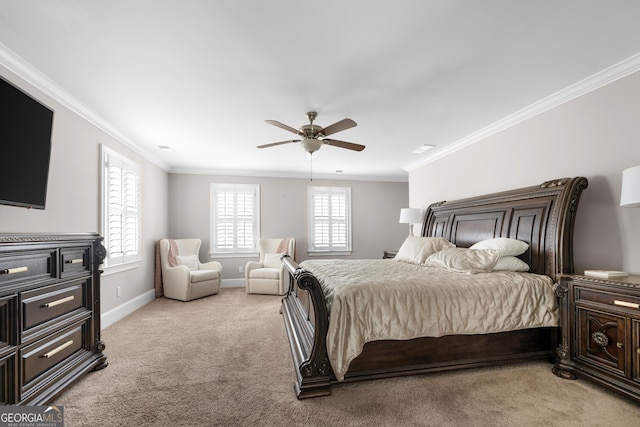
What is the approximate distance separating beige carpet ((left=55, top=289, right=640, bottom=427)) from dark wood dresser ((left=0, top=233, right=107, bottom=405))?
0.21 meters

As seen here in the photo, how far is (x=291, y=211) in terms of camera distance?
21.8 ft

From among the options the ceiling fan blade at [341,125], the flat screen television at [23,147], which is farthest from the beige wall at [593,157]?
the flat screen television at [23,147]

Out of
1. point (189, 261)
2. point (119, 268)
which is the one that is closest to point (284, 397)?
point (119, 268)

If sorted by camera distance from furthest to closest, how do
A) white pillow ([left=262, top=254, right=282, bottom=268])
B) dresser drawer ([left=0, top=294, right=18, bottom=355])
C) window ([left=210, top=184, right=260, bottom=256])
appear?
window ([left=210, top=184, right=260, bottom=256])
white pillow ([left=262, top=254, right=282, bottom=268])
dresser drawer ([left=0, top=294, right=18, bottom=355])

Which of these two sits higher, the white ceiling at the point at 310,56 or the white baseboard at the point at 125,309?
the white ceiling at the point at 310,56

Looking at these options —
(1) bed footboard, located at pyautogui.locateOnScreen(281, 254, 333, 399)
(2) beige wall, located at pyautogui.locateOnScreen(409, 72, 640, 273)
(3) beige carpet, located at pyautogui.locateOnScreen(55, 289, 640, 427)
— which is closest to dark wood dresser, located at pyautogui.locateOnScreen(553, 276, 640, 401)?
(3) beige carpet, located at pyautogui.locateOnScreen(55, 289, 640, 427)

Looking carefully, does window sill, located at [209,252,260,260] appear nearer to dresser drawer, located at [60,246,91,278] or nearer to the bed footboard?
dresser drawer, located at [60,246,91,278]

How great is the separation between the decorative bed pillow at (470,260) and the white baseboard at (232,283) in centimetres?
448

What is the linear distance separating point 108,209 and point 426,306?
388 cm

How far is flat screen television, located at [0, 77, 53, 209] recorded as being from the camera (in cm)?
184

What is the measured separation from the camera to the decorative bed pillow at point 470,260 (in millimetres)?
2732

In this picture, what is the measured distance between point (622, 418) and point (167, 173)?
6.96m

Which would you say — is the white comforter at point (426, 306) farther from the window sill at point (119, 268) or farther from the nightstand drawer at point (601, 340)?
the window sill at point (119, 268)

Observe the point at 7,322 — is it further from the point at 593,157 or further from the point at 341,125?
the point at 593,157
